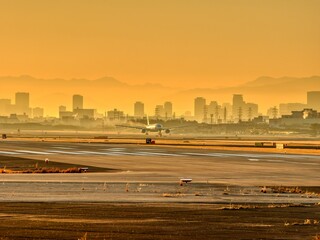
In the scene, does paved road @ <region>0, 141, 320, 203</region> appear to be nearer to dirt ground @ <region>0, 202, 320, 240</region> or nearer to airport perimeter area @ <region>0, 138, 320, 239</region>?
airport perimeter area @ <region>0, 138, 320, 239</region>

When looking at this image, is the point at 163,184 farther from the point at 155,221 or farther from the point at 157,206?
the point at 155,221

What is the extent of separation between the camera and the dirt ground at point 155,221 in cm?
2759

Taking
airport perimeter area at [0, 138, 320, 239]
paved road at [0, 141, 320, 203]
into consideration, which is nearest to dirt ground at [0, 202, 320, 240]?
airport perimeter area at [0, 138, 320, 239]

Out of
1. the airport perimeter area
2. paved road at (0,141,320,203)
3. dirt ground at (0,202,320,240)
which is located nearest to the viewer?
dirt ground at (0,202,320,240)

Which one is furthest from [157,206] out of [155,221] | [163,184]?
[163,184]

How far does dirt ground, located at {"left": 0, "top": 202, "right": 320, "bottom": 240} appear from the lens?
2759cm

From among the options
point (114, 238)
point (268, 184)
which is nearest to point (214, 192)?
point (268, 184)

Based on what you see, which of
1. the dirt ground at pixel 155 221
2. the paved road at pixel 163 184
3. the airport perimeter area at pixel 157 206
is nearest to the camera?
the dirt ground at pixel 155 221

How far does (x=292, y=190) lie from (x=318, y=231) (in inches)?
771

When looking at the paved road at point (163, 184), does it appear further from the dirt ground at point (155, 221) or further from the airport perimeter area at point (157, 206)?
the dirt ground at point (155, 221)

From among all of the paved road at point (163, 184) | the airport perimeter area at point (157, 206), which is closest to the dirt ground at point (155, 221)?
the airport perimeter area at point (157, 206)

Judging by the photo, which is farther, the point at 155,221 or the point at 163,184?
the point at 163,184

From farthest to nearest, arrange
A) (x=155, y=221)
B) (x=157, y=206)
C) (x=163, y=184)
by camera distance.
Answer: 1. (x=163, y=184)
2. (x=157, y=206)
3. (x=155, y=221)

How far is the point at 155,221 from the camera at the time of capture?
104 ft
